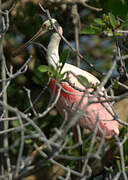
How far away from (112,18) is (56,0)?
0.26 meters

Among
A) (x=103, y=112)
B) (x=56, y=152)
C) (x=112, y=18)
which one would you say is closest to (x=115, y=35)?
(x=112, y=18)

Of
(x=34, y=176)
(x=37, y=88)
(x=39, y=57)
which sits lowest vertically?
(x=34, y=176)

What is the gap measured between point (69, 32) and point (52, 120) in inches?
33.2

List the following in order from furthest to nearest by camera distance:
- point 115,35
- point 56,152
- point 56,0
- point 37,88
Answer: point 37,88 → point 115,35 → point 56,0 → point 56,152

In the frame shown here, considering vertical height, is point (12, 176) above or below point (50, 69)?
below

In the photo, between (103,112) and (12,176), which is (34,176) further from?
(12,176)

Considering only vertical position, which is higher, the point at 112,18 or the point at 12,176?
the point at 112,18

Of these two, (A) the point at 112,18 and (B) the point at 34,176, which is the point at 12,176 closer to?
(A) the point at 112,18

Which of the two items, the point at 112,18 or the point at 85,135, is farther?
the point at 85,135

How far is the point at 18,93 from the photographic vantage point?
3117 millimetres

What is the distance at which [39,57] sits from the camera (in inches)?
136

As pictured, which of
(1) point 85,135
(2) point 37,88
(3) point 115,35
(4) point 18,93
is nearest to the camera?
(3) point 115,35

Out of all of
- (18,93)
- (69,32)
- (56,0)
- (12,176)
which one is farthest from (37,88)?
(12,176)

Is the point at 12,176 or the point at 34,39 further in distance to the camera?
the point at 34,39
